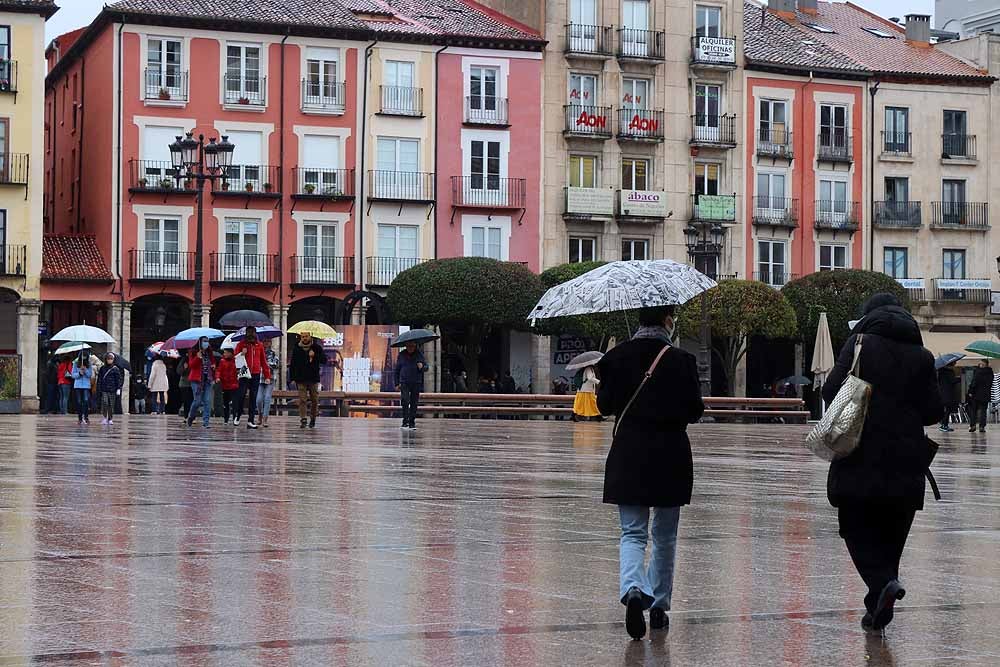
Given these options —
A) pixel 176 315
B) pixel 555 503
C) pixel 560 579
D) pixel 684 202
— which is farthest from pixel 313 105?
pixel 560 579

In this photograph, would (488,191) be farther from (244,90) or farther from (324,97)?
(244,90)

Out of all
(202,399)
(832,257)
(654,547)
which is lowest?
(654,547)

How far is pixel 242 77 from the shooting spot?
2160 inches

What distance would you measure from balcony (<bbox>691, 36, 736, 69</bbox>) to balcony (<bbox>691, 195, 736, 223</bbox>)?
172 inches

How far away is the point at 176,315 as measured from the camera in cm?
5519

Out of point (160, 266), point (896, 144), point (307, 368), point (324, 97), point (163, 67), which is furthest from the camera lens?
point (896, 144)

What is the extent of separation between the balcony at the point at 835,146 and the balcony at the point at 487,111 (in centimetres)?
1160

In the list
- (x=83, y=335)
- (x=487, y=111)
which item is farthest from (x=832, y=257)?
(x=83, y=335)

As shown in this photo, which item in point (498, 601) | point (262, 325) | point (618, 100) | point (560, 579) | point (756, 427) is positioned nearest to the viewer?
point (498, 601)

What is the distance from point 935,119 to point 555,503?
52249 mm

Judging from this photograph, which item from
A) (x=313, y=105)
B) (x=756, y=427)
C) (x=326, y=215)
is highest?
(x=313, y=105)

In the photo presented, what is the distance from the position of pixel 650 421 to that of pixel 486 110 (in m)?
50.3

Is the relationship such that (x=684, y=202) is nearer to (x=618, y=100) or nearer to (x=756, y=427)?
(x=618, y=100)

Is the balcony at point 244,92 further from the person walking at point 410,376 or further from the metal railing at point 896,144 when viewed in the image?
the person walking at point 410,376
